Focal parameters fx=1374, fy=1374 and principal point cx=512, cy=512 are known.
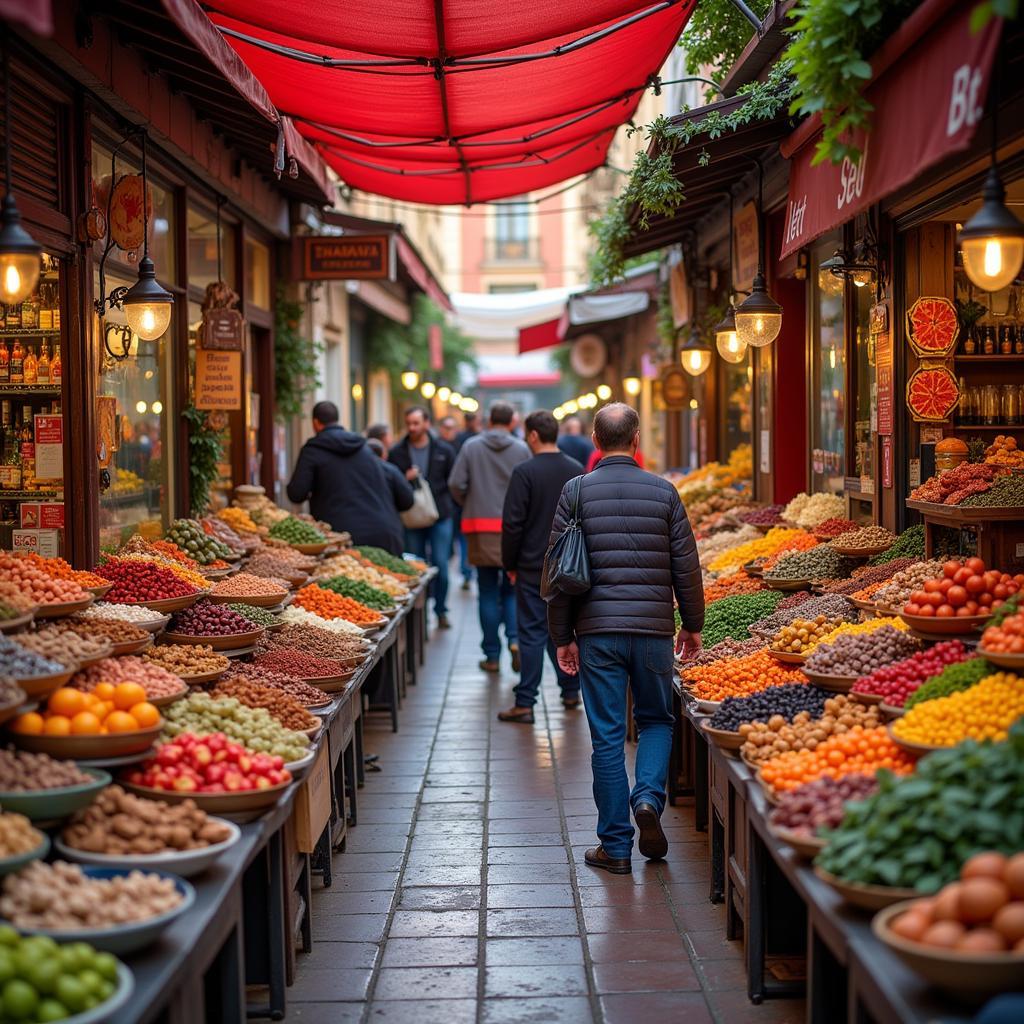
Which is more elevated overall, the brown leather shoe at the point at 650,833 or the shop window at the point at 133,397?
the shop window at the point at 133,397

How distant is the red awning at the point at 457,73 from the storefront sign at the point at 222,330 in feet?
5.11

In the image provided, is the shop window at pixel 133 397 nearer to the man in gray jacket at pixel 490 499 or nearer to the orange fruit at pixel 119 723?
the man in gray jacket at pixel 490 499

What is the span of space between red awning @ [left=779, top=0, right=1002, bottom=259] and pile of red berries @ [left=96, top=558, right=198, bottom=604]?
363 centimetres

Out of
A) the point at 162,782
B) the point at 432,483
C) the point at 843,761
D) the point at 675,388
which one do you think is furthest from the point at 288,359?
the point at 843,761

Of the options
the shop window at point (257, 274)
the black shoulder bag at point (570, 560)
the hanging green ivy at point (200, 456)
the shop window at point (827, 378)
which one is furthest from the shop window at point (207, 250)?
the black shoulder bag at point (570, 560)

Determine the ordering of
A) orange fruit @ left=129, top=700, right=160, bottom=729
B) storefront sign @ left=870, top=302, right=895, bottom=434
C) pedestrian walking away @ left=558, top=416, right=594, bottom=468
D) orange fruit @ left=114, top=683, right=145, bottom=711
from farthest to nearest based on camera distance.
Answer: pedestrian walking away @ left=558, top=416, right=594, bottom=468 → storefront sign @ left=870, top=302, right=895, bottom=434 → orange fruit @ left=114, top=683, right=145, bottom=711 → orange fruit @ left=129, top=700, right=160, bottom=729

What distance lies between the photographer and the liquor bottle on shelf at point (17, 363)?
285 inches

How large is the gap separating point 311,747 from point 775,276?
277 inches

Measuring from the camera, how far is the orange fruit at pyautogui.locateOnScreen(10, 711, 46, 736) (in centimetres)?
438

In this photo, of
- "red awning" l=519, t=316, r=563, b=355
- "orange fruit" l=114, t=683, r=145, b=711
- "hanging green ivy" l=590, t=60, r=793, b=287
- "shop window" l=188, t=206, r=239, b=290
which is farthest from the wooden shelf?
"red awning" l=519, t=316, r=563, b=355

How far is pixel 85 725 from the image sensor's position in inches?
175

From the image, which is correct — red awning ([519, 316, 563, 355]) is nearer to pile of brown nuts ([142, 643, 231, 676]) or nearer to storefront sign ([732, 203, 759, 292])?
storefront sign ([732, 203, 759, 292])

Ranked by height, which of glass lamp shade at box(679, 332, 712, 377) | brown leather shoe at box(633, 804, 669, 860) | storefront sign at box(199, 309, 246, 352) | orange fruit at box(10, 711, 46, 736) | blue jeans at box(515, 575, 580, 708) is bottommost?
brown leather shoe at box(633, 804, 669, 860)

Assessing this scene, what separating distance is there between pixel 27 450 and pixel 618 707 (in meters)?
3.41
